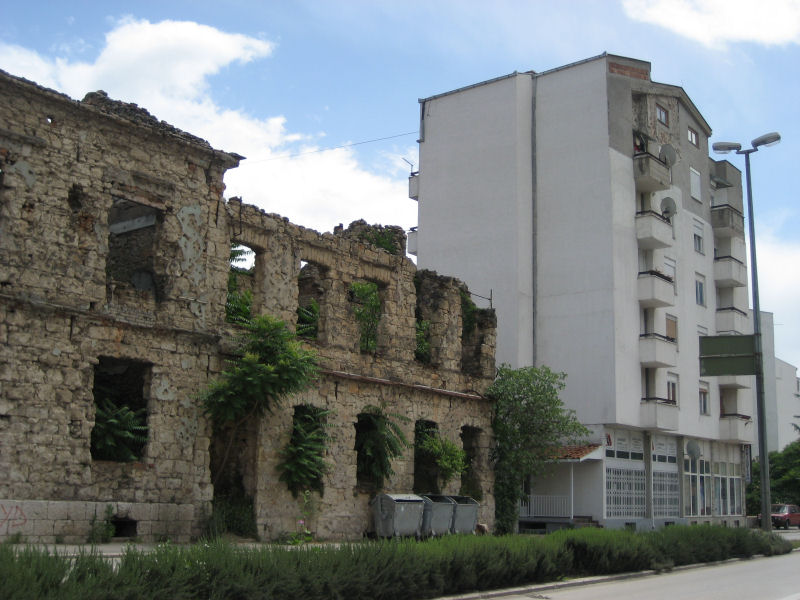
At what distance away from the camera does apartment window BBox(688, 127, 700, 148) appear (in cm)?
3840

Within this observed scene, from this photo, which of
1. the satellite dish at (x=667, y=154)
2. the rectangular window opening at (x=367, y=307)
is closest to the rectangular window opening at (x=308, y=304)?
the rectangular window opening at (x=367, y=307)

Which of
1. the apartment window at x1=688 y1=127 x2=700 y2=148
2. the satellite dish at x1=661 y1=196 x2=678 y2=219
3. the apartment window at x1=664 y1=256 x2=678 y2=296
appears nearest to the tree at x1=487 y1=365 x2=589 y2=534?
the apartment window at x1=664 y1=256 x2=678 y2=296

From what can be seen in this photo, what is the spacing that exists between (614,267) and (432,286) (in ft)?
27.7

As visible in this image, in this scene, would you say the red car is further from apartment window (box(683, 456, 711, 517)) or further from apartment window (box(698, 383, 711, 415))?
apartment window (box(698, 383, 711, 415))

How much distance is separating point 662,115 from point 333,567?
2903 centimetres

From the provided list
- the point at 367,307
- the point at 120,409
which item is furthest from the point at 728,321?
the point at 120,409

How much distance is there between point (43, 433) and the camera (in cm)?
1588

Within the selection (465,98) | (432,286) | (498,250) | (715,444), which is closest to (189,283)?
(432,286)

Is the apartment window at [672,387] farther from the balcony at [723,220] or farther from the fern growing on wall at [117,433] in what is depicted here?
the fern growing on wall at [117,433]

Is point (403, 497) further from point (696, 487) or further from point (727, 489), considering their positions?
point (727, 489)

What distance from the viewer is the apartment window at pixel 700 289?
37.4 meters

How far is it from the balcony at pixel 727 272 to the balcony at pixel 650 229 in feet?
23.9

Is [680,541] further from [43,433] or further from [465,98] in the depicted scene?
[465,98]

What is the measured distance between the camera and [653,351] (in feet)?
104
